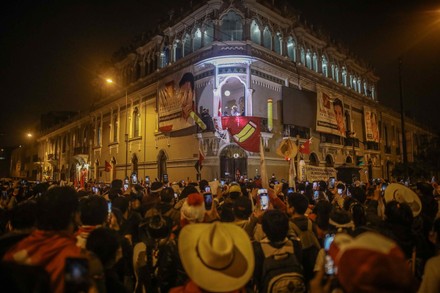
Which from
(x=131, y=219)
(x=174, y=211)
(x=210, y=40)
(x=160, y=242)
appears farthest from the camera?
(x=210, y=40)

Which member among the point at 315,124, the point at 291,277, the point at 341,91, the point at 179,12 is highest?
the point at 179,12

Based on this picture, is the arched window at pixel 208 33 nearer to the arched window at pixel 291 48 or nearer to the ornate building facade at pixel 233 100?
the ornate building facade at pixel 233 100

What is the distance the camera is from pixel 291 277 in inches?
109

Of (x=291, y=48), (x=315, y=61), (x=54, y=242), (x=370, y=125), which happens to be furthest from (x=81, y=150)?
(x=54, y=242)

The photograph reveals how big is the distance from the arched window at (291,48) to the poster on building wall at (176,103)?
9.09m

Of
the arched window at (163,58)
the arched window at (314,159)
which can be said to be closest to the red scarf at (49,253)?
the arched window at (314,159)

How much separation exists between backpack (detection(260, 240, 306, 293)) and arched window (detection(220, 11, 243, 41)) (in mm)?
20892

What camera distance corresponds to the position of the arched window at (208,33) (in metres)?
22.2

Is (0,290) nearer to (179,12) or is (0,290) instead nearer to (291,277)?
(291,277)

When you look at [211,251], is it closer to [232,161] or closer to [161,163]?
[232,161]

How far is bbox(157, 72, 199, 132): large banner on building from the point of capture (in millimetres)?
22172

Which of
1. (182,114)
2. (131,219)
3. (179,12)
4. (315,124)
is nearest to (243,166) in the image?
(182,114)

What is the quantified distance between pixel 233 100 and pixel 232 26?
531cm

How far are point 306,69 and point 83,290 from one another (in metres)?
27.3
